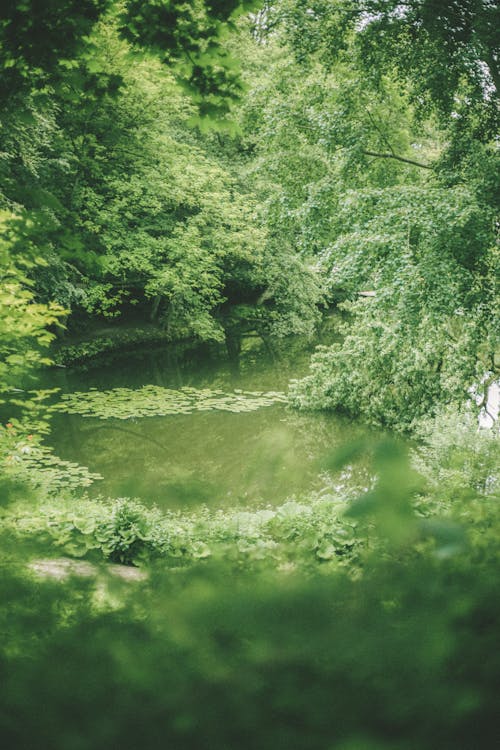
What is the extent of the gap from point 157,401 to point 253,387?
3.20 meters

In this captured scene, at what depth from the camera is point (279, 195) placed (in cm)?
1187

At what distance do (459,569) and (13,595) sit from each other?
904 millimetres

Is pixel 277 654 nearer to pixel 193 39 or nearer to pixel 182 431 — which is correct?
pixel 193 39

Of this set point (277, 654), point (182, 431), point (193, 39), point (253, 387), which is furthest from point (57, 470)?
point (277, 654)

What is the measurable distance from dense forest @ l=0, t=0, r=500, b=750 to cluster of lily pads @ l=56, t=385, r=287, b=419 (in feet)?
0.40

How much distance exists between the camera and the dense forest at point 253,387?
93 centimetres

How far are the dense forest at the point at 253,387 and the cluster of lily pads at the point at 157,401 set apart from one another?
0.40 feet

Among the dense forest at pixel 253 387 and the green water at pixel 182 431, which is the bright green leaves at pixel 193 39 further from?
the green water at pixel 182 431

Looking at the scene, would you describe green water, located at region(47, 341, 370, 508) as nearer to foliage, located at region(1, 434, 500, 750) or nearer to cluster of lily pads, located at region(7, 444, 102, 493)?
cluster of lily pads, located at region(7, 444, 102, 493)

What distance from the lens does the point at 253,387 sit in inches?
636

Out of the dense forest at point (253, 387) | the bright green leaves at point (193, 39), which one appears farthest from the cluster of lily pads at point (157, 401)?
the bright green leaves at point (193, 39)

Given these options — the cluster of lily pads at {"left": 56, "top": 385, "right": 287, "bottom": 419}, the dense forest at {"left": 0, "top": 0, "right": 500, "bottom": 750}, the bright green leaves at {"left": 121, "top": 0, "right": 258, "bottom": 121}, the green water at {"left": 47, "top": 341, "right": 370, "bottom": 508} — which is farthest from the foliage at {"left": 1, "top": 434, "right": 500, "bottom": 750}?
the cluster of lily pads at {"left": 56, "top": 385, "right": 287, "bottom": 419}

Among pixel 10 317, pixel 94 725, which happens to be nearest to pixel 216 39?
pixel 10 317

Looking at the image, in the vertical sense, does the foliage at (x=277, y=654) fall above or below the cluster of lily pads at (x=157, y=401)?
above
